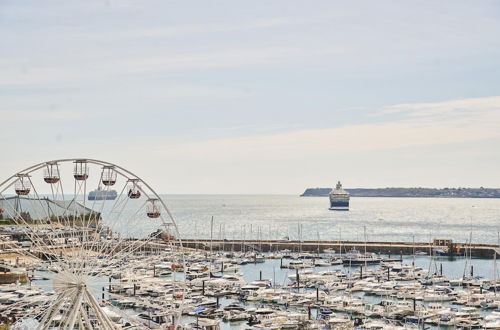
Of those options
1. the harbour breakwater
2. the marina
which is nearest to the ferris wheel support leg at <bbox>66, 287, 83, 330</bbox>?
the marina

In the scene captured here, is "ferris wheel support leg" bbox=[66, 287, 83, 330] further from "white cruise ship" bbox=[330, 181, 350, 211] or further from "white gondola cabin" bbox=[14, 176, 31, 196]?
"white cruise ship" bbox=[330, 181, 350, 211]

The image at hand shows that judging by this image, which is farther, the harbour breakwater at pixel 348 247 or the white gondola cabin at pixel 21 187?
the harbour breakwater at pixel 348 247

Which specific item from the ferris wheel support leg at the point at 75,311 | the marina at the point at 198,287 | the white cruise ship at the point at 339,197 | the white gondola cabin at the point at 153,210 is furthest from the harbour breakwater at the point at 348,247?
the white cruise ship at the point at 339,197

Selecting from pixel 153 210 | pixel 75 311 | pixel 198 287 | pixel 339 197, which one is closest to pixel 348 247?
pixel 198 287

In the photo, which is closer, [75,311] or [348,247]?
[75,311]

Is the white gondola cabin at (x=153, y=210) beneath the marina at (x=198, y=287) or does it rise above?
above

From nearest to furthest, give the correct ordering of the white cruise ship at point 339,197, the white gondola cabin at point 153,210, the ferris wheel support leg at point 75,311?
the ferris wheel support leg at point 75,311, the white gondola cabin at point 153,210, the white cruise ship at point 339,197

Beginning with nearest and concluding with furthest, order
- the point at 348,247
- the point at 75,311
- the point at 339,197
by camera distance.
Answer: the point at 75,311, the point at 348,247, the point at 339,197

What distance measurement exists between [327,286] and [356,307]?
771cm

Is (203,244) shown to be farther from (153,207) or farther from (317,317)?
(153,207)

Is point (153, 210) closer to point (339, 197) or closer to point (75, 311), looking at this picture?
point (75, 311)

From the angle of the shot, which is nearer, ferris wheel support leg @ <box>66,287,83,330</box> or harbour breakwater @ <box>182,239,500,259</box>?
ferris wheel support leg @ <box>66,287,83,330</box>

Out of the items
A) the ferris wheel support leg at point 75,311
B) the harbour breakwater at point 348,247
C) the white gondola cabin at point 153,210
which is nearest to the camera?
the ferris wheel support leg at point 75,311

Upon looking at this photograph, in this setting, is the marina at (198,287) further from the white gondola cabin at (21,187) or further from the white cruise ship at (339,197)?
the white cruise ship at (339,197)
